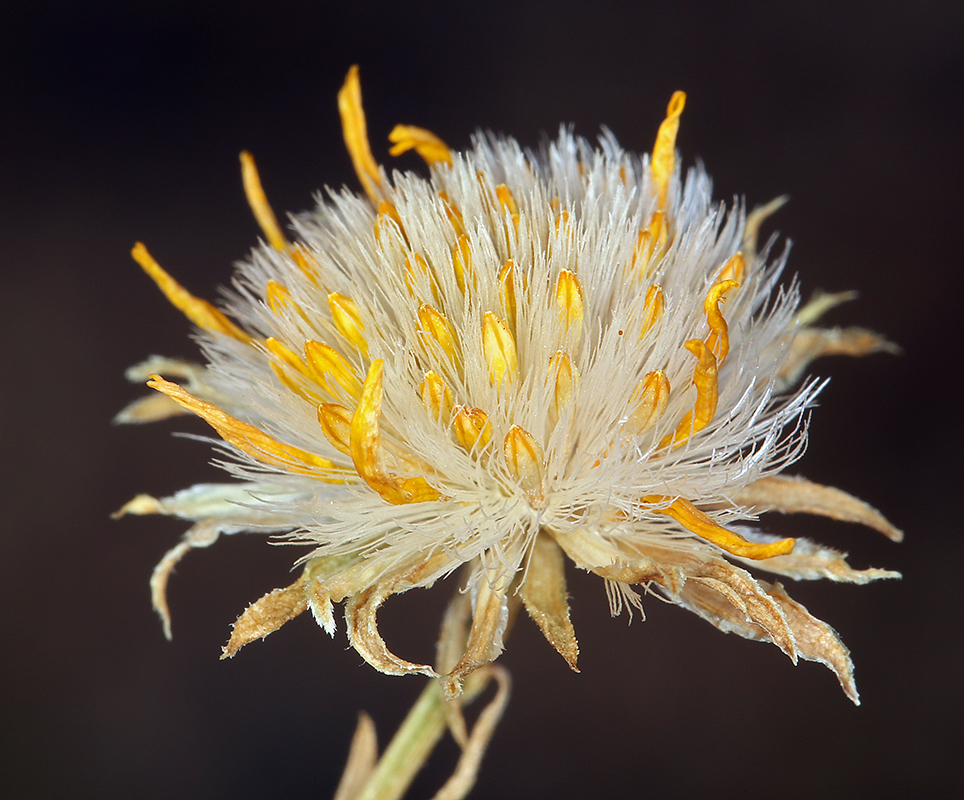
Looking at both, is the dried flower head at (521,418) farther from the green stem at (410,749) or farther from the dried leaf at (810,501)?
the green stem at (410,749)

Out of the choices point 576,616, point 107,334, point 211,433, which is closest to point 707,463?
point 576,616

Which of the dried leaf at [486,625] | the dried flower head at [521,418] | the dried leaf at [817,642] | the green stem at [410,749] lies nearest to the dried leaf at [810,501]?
the dried flower head at [521,418]

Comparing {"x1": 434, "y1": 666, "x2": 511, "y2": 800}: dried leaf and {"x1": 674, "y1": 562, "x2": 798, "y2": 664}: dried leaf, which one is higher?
{"x1": 674, "y1": 562, "x2": 798, "y2": 664}: dried leaf

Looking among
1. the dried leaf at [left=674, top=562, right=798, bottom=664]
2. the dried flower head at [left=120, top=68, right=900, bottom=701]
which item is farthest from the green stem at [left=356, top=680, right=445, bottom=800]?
the dried leaf at [left=674, top=562, right=798, bottom=664]

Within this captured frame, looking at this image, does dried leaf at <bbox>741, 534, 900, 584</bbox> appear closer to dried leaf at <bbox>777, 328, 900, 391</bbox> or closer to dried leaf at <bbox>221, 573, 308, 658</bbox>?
dried leaf at <bbox>777, 328, 900, 391</bbox>

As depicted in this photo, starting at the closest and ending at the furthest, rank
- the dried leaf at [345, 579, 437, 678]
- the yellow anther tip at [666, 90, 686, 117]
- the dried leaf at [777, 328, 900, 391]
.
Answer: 1. the dried leaf at [345, 579, 437, 678]
2. the yellow anther tip at [666, 90, 686, 117]
3. the dried leaf at [777, 328, 900, 391]

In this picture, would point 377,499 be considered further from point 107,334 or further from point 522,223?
point 107,334

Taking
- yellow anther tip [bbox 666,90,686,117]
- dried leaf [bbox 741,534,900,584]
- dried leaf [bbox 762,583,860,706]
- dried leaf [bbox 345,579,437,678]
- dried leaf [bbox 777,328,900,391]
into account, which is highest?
yellow anther tip [bbox 666,90,686,117]

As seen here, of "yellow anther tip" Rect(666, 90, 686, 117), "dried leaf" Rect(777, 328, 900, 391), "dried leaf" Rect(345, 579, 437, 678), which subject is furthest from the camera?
"dried leaf" Rect(777, 328, 900, 391)
